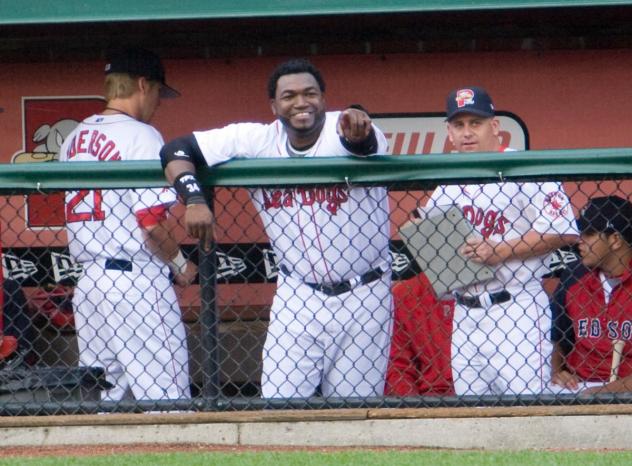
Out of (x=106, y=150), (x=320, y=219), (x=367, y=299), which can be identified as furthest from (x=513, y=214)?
(x=106, y=150)

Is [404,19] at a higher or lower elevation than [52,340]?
higher

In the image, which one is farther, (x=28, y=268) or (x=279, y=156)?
(x=28, y=268)

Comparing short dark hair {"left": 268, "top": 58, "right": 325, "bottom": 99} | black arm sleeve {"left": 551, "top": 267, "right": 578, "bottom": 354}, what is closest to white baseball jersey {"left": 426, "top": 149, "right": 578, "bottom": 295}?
black arm sleeve {"left": 551, "top": 267, "right": 578, "bottom": 354}

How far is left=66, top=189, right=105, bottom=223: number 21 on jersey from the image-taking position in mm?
5227

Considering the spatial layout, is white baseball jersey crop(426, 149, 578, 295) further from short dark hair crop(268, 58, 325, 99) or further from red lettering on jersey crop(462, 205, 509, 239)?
short dark hair crop(268, 58, 325, 99)

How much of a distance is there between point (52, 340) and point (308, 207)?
1760mm

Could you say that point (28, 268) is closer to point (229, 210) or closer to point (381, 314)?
point (229, 210)

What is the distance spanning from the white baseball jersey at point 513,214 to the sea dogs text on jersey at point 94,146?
4.42ft

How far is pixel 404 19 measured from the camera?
18.5ft

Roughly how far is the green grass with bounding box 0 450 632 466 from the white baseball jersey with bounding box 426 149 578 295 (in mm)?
803

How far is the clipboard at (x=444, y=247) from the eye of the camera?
481 cm

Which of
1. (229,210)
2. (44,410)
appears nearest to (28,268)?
(229,210)

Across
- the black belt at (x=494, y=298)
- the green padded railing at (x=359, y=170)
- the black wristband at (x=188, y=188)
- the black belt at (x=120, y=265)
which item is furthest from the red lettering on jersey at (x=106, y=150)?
the black belt at (x=494, y=298)

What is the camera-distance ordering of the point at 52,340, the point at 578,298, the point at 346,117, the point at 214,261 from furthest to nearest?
the point at 52,340
the point at 578,298
the point at 214,261
the point at 346,117
